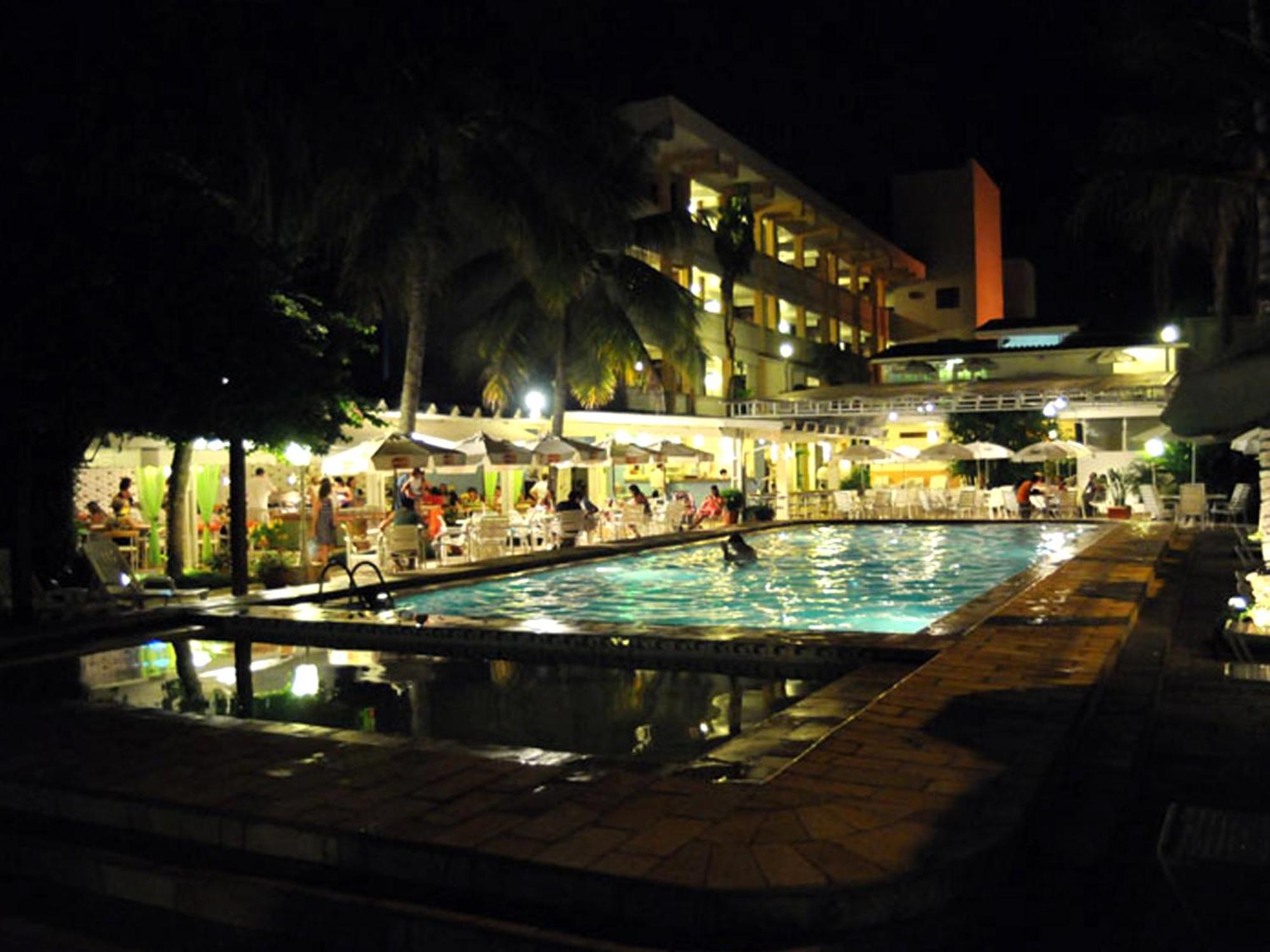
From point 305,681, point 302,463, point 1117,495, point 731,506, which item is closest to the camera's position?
point 305,681

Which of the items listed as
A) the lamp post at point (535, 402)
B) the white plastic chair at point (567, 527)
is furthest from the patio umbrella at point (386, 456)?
the lamp post at point (535, 402)

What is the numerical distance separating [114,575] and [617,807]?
910 cm

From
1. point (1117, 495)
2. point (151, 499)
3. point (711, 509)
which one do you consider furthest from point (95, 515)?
point (1117, 495)

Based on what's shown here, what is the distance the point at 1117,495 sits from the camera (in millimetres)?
26719

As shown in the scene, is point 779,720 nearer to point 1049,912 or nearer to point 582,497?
point 1049,912

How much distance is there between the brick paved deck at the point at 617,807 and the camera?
3.54 metres

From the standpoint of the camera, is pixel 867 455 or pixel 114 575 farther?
pixel 867 455

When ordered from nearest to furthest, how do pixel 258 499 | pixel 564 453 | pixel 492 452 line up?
pixel 492 452 < pixel 258 499 < pixel 564 453

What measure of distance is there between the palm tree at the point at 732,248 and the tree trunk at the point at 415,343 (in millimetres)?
18070

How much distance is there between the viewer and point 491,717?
7027 mm

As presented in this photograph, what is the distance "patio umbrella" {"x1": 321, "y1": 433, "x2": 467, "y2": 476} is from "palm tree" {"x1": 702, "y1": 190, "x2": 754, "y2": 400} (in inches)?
805

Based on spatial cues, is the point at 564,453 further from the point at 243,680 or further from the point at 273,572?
the point at 243,680

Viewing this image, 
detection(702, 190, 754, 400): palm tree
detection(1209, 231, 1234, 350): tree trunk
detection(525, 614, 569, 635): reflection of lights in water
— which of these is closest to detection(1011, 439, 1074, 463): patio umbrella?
detection(1209, 231, 1234, 350): tree trunk

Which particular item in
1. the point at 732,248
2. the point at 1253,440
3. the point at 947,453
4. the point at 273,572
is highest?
the point at 732,248
